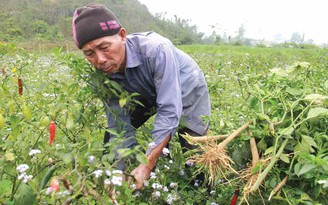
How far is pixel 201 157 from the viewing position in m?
1.60

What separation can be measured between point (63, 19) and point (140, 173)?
32.2 metres

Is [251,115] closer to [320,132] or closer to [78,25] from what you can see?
[320,132]

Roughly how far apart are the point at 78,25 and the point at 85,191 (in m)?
0.92

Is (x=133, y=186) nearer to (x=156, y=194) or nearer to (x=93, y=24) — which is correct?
(x=156, y=194)

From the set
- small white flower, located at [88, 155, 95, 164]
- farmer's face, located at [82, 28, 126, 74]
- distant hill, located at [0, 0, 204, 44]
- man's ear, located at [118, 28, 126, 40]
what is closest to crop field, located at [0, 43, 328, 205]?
small white flower, located at [88, 155, 95, 164]

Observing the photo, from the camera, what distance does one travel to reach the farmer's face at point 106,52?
1.77 meters

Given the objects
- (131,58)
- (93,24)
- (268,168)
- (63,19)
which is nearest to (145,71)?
(131,58)

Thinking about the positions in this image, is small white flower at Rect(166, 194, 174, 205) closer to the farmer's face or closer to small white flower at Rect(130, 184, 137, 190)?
small white flower at Rect(130, 184, 137, 190)

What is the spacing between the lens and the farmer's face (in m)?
1.77

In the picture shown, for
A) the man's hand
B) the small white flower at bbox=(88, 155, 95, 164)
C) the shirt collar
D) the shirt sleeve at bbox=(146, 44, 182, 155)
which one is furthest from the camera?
the shirt collar

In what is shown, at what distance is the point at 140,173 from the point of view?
172 cm

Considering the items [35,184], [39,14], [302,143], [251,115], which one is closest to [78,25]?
[35,184]

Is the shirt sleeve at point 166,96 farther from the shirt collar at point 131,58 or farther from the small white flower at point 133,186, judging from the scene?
the small white flower at point 133,186

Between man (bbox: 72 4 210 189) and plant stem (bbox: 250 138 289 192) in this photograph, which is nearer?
plant stem (bbox: 250 138 289 192)
